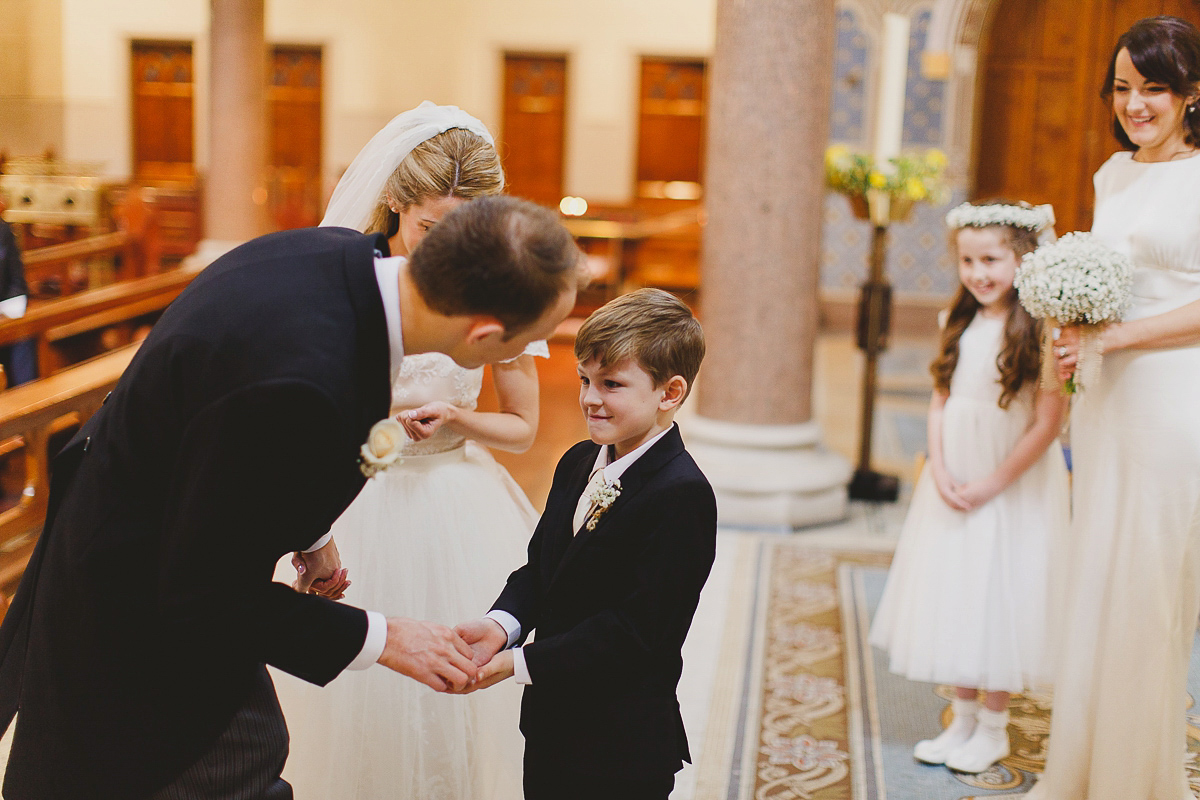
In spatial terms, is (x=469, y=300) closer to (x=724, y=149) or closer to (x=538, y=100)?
(x=724, y=149)

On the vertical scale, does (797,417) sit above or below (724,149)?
below

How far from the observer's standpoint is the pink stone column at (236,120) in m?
9.50

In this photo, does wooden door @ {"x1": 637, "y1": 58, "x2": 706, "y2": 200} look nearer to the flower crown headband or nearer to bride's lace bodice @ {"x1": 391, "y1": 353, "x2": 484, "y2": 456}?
the flower crown headband

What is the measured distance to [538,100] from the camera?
1483cm

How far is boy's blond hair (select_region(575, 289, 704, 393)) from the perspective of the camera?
188 centimetres

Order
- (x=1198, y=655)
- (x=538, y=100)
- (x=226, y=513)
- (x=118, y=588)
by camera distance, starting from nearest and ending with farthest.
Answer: (x=226, y=513) < (x=118, y=588) < (x=1198, y=655) < (x=538, y=100)

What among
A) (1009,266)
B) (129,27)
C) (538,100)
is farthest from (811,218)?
(129,27)

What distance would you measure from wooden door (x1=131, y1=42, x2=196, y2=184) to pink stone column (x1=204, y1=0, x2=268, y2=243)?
5642 millimetres

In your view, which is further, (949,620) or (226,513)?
(949,620)

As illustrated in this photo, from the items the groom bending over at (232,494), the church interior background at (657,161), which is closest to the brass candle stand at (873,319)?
the church interior background at (657,161)

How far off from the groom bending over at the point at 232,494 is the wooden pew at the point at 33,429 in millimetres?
2206

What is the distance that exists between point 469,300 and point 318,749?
129cm

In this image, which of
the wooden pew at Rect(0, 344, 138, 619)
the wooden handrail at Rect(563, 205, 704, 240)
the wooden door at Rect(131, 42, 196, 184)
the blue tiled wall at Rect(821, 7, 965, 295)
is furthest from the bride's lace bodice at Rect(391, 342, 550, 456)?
the wooden door at Rect(131, 42, 196, 184)

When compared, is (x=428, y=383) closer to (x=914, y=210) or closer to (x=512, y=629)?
(x=512, y=629)
